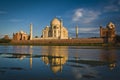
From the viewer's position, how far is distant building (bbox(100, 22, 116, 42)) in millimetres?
79438

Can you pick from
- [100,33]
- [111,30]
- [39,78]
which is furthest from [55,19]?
[39,78]

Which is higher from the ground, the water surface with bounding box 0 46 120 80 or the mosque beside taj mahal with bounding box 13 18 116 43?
the mosque beside taj mahal with bounding box 13 18 116 43

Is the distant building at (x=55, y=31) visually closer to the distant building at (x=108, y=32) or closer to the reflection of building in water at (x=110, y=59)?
the distant building at (x=108, y=32)

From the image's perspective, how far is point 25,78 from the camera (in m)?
9.37

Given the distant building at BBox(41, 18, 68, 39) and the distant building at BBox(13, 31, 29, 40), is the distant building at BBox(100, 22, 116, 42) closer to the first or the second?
the distant building at BBox(41, 18, 68, 39)

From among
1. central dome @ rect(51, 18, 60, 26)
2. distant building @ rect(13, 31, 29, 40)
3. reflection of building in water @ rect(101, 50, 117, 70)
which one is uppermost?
central dome @ rect(51, 18, 60, 26)

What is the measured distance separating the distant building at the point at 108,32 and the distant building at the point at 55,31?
71.4 feet

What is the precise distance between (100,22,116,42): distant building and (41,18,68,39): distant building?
71.4 feet

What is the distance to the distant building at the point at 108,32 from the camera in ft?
261

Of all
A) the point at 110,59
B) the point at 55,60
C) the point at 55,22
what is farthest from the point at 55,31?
the point at 55,60

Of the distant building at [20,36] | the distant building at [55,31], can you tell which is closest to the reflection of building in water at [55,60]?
the distant building at [55,31]

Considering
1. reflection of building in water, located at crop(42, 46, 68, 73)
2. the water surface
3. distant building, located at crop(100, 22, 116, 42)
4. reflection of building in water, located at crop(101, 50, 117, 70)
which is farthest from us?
distant building, located at crop(100, 22, 116, 42)

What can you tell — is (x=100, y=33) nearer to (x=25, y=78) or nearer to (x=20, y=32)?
(x=20, y=32)

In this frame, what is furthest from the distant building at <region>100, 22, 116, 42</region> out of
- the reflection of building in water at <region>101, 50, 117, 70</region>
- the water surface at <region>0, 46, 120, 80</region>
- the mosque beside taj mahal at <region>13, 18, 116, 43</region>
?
the water surface at <region>0, 46, 120, 80</region>
